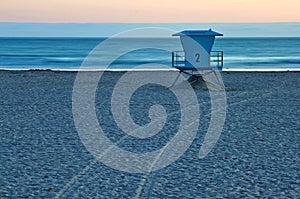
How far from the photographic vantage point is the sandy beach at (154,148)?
787 cm

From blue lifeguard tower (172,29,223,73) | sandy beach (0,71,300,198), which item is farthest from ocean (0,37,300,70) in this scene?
sandy beach (0,71,300,198)

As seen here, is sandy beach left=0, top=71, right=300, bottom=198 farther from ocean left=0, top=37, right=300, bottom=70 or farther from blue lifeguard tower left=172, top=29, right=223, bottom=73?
ocean left=0, top=37, right=300, bottom=70

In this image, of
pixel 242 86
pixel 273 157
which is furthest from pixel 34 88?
pixel 273 157

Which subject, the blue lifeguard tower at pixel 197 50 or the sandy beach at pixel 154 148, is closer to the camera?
the sandy beach at pixel 154 148

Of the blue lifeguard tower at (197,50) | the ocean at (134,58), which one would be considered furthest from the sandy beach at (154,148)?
the ocean at (134,58)

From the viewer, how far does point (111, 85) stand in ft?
81.6

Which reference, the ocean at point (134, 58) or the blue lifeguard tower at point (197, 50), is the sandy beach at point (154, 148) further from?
the ocean at point (134, 58)

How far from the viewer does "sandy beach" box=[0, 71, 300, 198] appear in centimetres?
787

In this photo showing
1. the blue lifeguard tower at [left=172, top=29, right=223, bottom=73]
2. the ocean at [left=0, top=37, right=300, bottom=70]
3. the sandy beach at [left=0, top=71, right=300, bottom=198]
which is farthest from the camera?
the ocean at [left=0, top=37, right=300, bottom=70]

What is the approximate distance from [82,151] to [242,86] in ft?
49.5

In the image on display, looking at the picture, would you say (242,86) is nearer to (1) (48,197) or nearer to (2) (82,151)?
(2) (82,151)

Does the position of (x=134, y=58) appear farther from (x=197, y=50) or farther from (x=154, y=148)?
(x=154, y=148)

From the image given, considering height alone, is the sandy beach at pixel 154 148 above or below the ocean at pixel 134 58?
below

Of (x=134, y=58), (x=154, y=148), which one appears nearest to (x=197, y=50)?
(x=154, y=148)
